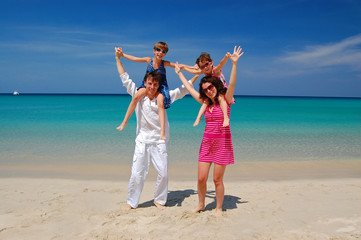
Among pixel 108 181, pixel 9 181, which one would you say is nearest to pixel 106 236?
pixel 108 181

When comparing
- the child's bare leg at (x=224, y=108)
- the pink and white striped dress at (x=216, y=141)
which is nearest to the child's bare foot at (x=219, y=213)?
the pink and white striped dress at (x=216, y=141)

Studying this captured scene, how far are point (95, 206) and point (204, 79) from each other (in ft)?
8.98

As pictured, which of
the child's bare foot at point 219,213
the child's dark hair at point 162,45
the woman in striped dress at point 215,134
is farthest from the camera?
the child's dark hair at point 162,45

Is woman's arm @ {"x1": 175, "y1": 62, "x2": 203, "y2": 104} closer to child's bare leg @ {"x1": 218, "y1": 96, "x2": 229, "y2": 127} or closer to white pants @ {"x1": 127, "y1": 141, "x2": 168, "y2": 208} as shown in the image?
child's bare leg @ {"x1": 218, "y1": 96, "x2": 229, "y2": 127}

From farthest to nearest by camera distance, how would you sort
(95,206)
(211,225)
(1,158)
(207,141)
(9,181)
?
(1,158), (9,181), (95,206), (207,141), (211,225)

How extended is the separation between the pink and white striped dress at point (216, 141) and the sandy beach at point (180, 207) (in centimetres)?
87

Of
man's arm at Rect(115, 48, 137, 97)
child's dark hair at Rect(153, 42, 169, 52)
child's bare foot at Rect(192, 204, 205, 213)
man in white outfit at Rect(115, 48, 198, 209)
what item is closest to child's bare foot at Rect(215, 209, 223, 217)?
child's bare foot at Rect(192, 204, 205, 213)

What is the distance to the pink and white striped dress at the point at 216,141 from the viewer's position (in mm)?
4145

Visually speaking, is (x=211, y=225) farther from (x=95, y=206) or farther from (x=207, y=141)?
(x=95, y=206)

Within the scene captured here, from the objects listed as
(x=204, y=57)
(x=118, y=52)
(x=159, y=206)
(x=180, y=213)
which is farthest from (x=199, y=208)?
(x=118, y=52)

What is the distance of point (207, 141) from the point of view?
4.23m

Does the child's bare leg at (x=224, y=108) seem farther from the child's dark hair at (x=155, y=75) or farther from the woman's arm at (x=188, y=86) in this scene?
the child's dark hair at (x=155, y=75)

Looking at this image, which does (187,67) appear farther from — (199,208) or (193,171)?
(193,171)

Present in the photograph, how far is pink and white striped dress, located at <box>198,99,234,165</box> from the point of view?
4.14 m
